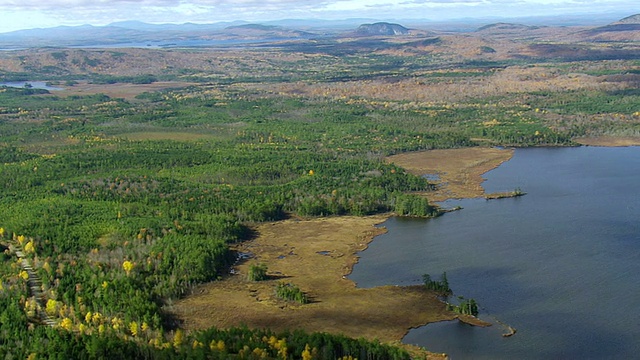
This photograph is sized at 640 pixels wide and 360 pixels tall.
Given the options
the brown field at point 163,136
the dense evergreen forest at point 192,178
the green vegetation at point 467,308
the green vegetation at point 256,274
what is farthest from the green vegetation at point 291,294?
the brown field at point 163,136

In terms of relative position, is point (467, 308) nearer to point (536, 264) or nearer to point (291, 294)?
point (536, 264)

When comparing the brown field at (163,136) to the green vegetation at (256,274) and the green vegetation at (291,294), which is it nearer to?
the green vegetation at (256,274)

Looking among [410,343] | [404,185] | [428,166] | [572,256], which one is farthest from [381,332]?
[428,166]

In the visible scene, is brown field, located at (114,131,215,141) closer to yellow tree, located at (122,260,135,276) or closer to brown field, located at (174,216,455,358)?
brown field, located at (174,216,455,358)

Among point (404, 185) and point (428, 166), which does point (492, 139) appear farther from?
point (404, 185)

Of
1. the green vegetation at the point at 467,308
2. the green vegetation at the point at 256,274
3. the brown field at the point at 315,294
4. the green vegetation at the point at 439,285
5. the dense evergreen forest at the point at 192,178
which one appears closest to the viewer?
the dense evergreen forest at the point at 192,178

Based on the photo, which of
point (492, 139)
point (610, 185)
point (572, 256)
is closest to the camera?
point (572, 256)

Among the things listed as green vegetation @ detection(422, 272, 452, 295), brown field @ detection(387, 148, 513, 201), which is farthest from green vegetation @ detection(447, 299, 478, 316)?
brown field @ detection(387, 148, 513, 201)
